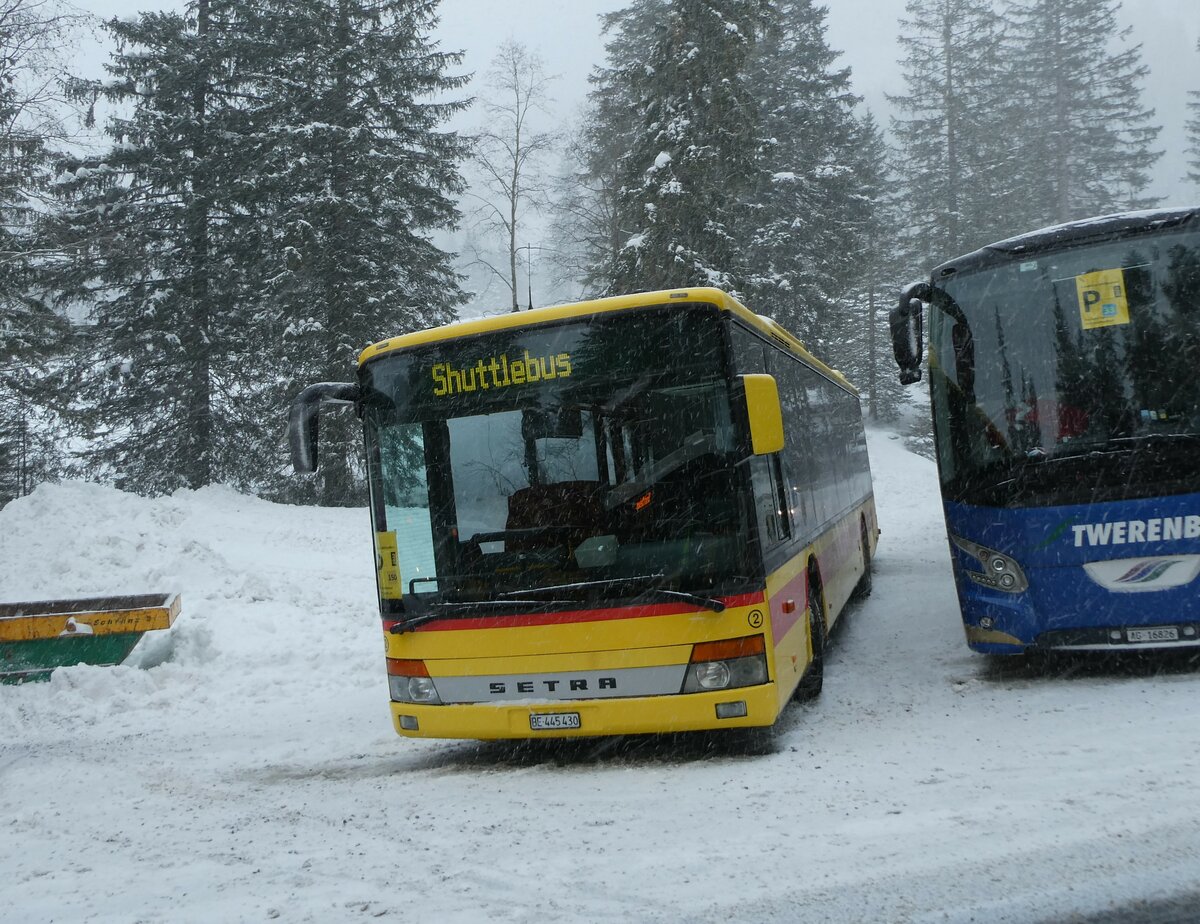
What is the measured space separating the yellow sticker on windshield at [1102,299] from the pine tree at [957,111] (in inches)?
1586

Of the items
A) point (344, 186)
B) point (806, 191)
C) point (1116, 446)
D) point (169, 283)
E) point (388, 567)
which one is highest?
point (806, 191)

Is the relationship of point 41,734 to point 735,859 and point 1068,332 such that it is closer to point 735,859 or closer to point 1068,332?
point 735,859

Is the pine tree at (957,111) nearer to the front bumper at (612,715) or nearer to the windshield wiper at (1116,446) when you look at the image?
the windshield wiper at (1116,446)

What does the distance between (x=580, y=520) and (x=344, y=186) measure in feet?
67.9

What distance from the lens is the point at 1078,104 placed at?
160ft

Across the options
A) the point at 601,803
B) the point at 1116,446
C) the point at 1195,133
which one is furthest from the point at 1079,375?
the point at 1195,133

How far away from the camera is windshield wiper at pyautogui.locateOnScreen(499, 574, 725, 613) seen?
246 inches

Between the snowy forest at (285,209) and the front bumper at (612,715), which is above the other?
the snowy forest at (285,209)

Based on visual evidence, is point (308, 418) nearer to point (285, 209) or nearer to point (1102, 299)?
point (1102, 299)

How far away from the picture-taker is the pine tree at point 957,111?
46188mm

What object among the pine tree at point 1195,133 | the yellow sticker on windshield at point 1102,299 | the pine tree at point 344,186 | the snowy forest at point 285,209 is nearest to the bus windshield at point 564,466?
the yellow sticker on windshield at point 1102,299

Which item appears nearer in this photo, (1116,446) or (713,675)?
(713,675)

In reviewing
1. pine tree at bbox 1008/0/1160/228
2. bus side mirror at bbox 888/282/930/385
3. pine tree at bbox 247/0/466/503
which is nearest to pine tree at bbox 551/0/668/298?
pine tree at bbox 247/0/466/503

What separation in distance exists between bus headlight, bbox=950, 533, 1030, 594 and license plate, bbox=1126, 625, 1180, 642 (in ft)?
2.56
